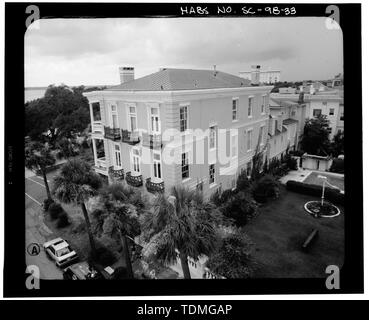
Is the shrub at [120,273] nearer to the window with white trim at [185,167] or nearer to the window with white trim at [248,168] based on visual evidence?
the window with white trim at [185,167]

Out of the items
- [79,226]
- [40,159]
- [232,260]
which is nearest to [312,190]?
[232,260]

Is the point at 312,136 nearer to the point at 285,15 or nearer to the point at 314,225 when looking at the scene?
the point at 314,225

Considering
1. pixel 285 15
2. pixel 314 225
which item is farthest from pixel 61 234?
pixel 285 15

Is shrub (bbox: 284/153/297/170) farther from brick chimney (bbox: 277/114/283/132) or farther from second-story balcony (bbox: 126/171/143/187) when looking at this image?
second-story balcony (bbox: 126/171/143/187)

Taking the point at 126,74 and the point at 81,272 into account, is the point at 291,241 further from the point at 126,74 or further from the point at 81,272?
the point at 126,74

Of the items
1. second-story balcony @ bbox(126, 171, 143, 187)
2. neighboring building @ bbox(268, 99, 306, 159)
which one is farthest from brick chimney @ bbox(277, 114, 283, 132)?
second-story balcony @ bbox(126, 171, 143, 187)

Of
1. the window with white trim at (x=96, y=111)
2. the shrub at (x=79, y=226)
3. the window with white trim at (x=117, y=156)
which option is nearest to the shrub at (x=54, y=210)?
the shrub at (x=79, y=226)
